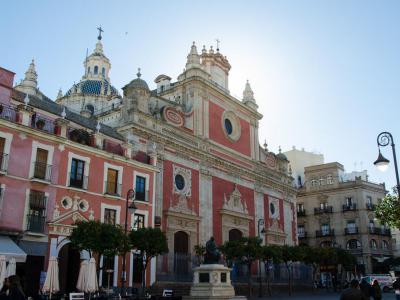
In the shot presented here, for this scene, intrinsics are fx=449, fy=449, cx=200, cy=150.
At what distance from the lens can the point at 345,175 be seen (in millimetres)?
57688

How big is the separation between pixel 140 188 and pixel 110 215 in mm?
2805

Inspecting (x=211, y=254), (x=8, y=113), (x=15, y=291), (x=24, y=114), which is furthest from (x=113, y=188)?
(x=15, y=291)

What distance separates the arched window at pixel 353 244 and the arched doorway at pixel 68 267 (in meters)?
36.1

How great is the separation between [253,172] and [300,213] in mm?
18094

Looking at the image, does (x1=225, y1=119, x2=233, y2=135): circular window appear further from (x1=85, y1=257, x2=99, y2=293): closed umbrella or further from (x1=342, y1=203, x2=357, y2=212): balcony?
(x1=85, y1=257, x2=99, y2=293): closed umbrella

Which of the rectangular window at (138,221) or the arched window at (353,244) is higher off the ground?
the arched window at (353,244)

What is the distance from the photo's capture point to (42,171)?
21.1 metres

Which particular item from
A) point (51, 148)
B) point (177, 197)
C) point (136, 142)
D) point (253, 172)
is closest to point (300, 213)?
point (253, 172)

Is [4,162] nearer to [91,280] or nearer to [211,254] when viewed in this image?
[91,280]

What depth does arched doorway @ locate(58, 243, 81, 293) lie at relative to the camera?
2142cm

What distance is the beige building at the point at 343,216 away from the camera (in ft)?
161

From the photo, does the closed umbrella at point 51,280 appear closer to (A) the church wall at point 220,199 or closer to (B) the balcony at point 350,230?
(A) the church wall at point 220,199

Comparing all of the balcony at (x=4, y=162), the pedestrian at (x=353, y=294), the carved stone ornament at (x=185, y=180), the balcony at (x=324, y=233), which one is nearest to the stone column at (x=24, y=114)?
the balcony at (x=4, y=162)

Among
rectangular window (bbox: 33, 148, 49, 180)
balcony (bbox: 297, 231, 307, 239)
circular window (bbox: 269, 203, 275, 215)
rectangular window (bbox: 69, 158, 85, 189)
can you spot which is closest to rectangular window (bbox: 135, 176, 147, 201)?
rectangular window (bbox: 69, 158, 85, 189)
